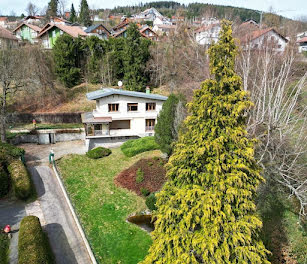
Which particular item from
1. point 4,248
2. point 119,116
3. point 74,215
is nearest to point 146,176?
point 74,215

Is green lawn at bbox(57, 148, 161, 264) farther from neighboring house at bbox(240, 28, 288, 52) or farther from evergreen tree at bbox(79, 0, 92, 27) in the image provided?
evergreen tree at bbox(79, 0, 92, 27)

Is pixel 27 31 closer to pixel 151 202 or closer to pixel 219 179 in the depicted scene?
pixel 151 202

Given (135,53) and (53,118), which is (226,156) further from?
(135,53)

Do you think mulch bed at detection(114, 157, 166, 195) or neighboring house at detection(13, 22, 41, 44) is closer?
mulch bed at detection(114, 157, 166, 195)

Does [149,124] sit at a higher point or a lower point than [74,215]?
higher

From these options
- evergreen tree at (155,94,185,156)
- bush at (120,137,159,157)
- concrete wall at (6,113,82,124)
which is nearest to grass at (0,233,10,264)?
evergreen tree at (155,94,185,156)

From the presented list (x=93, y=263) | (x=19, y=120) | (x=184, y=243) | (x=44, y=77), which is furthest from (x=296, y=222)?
(x=44, y=77)
